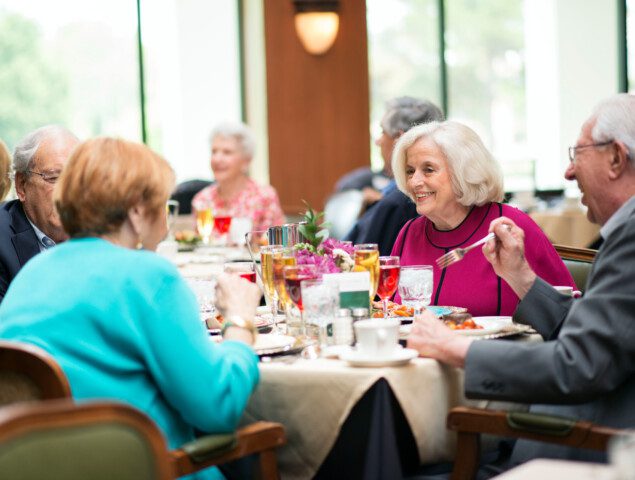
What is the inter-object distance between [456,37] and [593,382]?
8.52m

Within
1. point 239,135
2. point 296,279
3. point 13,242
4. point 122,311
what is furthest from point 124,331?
point 239,135

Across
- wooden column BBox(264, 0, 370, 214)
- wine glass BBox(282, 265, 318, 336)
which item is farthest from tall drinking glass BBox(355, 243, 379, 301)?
wooden column BBox(264, 0, 370, 214)

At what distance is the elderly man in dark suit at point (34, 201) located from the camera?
3.27 m

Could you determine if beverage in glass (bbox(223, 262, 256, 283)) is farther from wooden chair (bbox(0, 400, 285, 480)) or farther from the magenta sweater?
wooden chair (bbox(0, 400, 285, 480))

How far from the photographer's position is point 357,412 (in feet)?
7.39

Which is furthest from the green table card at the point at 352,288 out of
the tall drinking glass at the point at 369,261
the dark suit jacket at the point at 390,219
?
the dark suit jacket at the point at 390,219

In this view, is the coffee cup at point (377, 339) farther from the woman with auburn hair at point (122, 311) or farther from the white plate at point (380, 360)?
the woman with auburn hair at point (122, 311)

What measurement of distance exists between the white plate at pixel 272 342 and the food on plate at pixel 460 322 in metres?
0.42

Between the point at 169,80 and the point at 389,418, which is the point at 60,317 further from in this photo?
the point at 169,80

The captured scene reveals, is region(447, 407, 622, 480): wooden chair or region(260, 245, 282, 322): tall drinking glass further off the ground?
region(260, 245, 282, 322): tall drinking glass

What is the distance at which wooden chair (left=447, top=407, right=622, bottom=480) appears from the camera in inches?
83.4

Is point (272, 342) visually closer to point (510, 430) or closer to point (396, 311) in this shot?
point (396, 311)

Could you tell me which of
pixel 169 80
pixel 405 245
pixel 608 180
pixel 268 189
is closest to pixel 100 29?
pixel 169 80

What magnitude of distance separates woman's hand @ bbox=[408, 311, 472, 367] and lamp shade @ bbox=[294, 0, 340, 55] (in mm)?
7046
